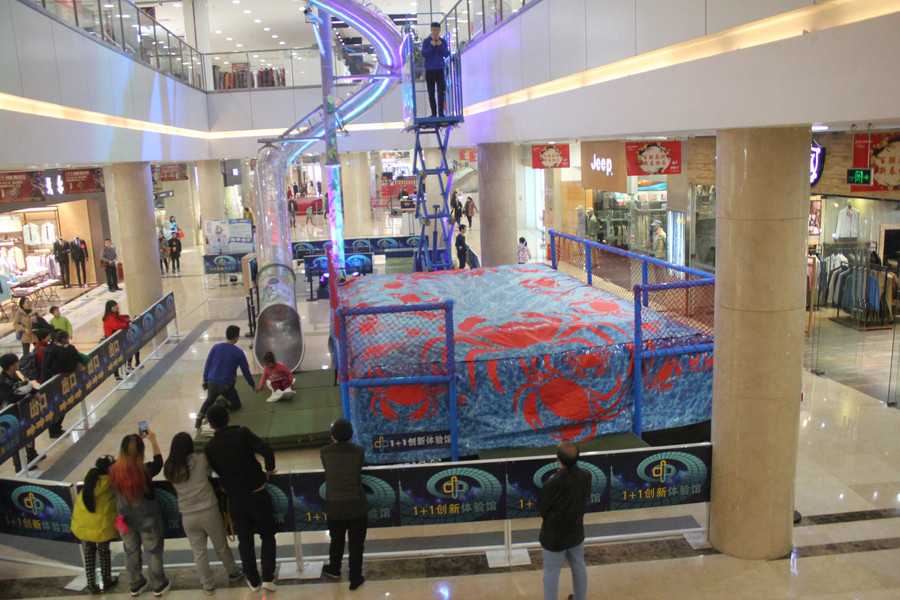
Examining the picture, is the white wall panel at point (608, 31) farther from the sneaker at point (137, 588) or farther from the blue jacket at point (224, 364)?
the sneaker at point (137, 588)

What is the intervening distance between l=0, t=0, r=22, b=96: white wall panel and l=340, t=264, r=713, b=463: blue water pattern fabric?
5157 mm

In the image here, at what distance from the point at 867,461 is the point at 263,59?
18.9m

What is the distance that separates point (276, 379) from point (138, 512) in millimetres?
4361

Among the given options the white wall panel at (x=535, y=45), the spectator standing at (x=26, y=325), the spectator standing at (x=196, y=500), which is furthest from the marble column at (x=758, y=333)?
the spectator standing at (x=26, y=325)

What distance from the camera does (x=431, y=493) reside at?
20.7 ft

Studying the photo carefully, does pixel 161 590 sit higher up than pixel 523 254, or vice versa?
pixel 523 254

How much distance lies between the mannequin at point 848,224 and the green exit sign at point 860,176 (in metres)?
2.67

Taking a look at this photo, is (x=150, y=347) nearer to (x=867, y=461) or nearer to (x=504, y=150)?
(x=504, y=150)

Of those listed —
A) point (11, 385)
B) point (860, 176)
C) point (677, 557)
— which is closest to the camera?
point (677, 557)

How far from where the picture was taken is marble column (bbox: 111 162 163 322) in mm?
14953

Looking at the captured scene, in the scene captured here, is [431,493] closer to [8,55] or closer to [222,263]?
[8,55]

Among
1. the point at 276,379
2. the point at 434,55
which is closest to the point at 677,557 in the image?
the point at 276,379

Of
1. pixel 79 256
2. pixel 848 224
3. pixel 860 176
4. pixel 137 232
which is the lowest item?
pixel 79 256

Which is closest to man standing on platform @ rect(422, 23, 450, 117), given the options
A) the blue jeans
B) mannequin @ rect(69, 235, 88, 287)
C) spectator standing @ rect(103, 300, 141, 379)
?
spectator standing @ rect(103, 300, 141, 379)
